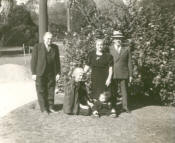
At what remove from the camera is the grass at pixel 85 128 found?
816 centimetres

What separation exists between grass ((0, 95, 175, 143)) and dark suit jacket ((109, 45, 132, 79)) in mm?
878

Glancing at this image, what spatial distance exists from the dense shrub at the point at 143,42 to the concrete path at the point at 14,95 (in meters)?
1.52

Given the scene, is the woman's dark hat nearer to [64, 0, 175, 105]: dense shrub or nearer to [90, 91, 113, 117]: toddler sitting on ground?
[64, 0, 175, 105]: dense shrub

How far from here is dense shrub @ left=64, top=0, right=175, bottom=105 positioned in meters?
11.5

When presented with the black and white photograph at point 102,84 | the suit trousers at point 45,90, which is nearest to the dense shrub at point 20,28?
the black and white photograph at point 102,84

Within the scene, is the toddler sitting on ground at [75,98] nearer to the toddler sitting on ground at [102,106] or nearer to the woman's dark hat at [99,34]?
the toddler sitting on ground at [102,106]

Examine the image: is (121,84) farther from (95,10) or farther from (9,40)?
(9,40)

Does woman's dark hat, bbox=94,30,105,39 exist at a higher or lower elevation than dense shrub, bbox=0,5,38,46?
higher

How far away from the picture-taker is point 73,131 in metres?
8.73

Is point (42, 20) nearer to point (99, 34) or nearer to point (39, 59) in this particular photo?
point (99, 34)

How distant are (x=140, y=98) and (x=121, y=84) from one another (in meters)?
2.40

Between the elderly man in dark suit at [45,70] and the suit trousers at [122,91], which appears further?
the suit trousers at [122,91]

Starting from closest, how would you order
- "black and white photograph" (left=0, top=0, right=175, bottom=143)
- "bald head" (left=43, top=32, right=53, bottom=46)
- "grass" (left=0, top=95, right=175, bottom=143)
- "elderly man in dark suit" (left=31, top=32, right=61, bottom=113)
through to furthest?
1. "grass" (left=0, top=95, right=175, bottom=143)
2. "black and white photograph" (left=0, top=0, right=175, bottom=143)
3. "bald head" (left=43, top=32, right=53, bottom=46)
4. "elderly man in dark suit" (left=31, top=32, right=61, bottom=113)

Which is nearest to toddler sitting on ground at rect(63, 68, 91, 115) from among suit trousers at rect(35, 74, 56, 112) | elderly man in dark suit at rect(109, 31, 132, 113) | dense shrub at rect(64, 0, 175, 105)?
suit trousers at rect(35, 74, 56, 112)
